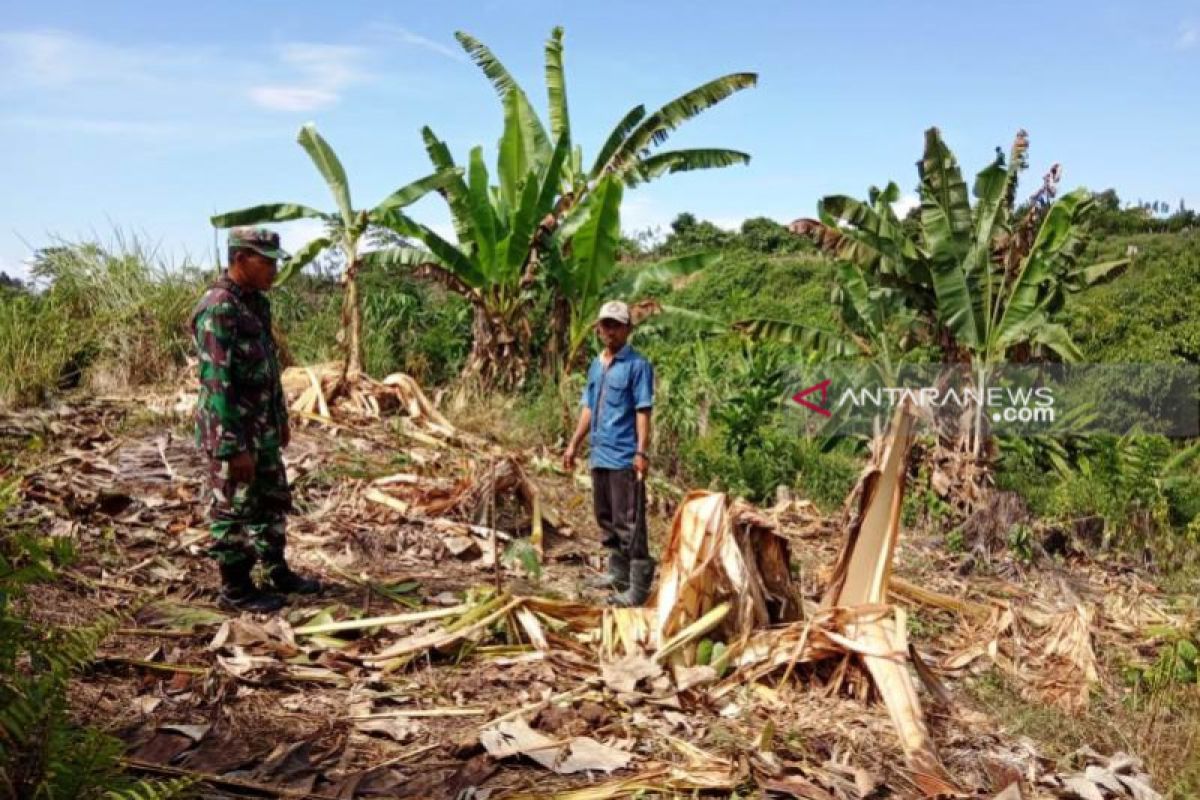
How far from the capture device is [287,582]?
4.92 metres

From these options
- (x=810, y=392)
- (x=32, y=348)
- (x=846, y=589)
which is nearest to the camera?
(x=846, y=589)

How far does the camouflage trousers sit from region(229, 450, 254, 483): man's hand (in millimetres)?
39

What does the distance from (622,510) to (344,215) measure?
20.3ft

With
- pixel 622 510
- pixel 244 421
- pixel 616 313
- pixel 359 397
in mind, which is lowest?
pixel 622 510

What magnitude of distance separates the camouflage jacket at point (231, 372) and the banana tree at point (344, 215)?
574cm

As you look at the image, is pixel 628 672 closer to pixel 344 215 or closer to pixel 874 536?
pixel 874 536

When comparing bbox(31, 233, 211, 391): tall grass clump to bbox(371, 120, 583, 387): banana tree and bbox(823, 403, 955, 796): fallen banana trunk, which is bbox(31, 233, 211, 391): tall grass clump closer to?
bbox(371, 120, 583, 387): banana tree

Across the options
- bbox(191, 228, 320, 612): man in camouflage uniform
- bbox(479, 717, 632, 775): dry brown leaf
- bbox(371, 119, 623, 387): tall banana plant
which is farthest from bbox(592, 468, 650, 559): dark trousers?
bbox(371, 119, 623, 387): tall banana plant

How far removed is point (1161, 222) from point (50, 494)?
80.4 ft

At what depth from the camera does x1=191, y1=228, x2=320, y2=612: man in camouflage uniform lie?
14.5ft

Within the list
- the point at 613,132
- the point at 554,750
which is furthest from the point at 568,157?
the point at 554,750

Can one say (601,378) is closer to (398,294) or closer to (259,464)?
(259,464)

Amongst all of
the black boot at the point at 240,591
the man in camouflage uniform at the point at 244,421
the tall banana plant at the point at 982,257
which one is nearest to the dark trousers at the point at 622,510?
the man in camouflage uniform at the point at 244,421

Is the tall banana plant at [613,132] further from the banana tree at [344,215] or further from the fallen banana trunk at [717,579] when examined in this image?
the fallen banana trunk at [717,579]
